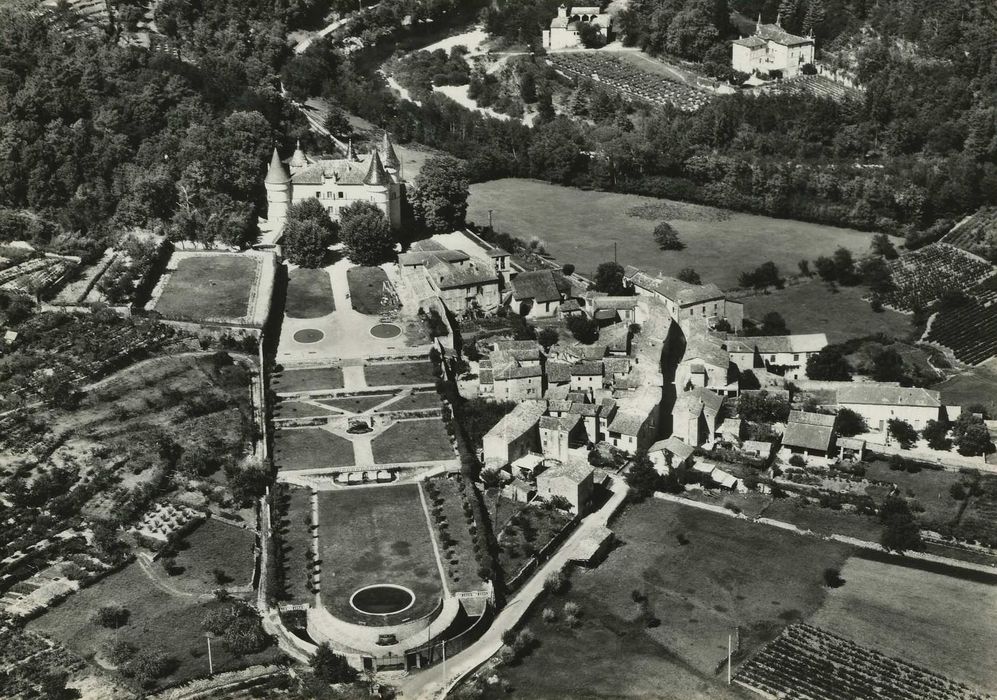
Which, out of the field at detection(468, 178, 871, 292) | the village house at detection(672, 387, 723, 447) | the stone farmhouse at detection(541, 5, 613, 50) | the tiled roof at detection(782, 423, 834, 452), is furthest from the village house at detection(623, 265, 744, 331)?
the stone farmhouse at detection(541, 5, 613, 50)

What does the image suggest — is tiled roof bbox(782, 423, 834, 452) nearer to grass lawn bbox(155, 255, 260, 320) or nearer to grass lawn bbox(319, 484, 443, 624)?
grass lawn bbox(319, 484, 443, 624)

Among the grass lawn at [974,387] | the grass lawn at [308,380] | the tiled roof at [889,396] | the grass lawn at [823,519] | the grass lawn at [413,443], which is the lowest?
the grass lawn at [823,519]

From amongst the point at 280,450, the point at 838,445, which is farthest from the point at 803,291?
the point at 280,450

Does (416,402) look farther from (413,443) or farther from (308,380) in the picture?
(308,380)

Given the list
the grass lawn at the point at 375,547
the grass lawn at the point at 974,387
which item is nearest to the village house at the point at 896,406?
the grass lawn at the point at 974,387

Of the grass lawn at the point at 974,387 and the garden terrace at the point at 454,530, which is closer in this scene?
the garden terrace at the point at 454,530

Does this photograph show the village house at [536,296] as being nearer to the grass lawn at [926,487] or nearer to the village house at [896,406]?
the village house at [896,406]

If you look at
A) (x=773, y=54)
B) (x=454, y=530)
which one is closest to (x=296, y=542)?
(x=454, y=530)
